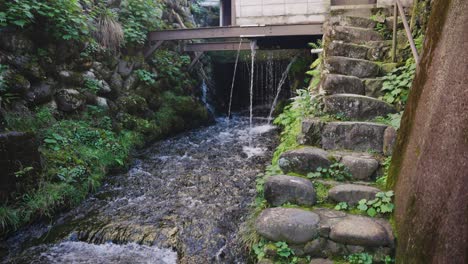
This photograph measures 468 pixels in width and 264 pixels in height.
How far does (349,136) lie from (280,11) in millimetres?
6014

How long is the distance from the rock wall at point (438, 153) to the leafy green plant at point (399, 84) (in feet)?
4.80

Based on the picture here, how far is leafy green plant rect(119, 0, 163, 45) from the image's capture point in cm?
927

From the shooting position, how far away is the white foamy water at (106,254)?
3.85m

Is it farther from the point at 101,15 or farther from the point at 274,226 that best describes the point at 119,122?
the point at 274,226

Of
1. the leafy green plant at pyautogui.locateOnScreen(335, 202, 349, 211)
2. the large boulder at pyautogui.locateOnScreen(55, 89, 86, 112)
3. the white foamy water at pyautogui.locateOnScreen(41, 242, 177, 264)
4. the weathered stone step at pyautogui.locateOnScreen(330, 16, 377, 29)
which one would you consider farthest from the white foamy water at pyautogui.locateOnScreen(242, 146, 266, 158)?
the leafy green plant at pyautogui.locateOnScreen(335, 202, 349, 211)

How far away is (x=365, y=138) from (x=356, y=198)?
96cm

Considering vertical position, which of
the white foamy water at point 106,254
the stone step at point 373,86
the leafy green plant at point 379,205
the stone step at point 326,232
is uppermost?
the stone step at point 373,86

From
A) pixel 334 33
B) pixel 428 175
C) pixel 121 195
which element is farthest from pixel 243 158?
pixel 428 175

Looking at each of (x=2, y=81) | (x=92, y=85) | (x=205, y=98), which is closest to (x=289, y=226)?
(x=2, y=81)

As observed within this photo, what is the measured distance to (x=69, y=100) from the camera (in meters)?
6.98

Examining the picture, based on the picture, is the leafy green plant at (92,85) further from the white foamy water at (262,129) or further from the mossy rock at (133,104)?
the white foamy water at (262,129)

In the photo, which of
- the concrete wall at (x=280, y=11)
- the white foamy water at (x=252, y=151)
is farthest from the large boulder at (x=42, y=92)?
the concrete wall at (x=280, y=11)

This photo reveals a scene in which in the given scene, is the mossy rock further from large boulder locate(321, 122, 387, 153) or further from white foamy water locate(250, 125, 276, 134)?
large boulder locate(321, 122, 387, 153)

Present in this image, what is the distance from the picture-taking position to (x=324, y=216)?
325 centimetres
